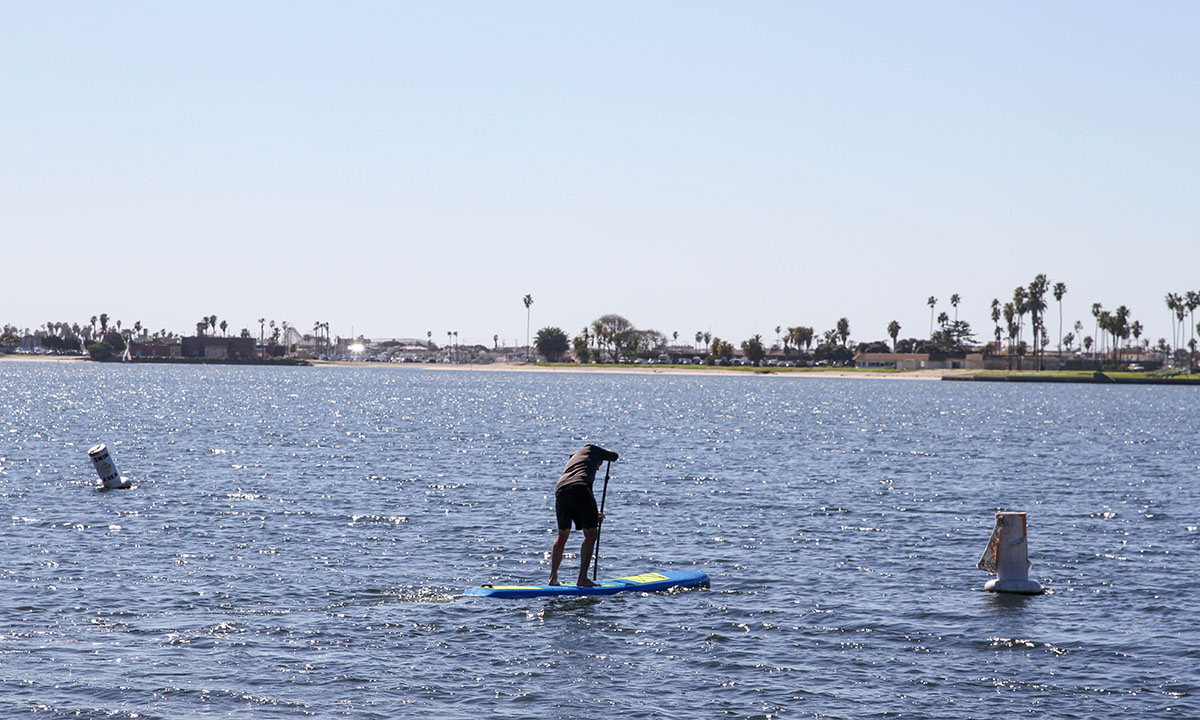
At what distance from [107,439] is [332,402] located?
5832 cm

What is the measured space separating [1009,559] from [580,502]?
25.1ft

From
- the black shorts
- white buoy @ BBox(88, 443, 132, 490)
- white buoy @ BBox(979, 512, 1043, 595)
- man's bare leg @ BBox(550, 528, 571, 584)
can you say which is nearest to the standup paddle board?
man's bare leg @ BBox(550, 528, 571, 584)

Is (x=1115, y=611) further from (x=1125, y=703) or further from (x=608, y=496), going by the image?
(x=608, y=496)

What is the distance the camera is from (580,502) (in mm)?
19969

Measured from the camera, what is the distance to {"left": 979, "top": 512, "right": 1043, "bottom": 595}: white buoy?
821 inches

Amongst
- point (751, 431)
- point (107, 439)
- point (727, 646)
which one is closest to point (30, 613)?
point (727, 646)

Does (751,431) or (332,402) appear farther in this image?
(332,402)

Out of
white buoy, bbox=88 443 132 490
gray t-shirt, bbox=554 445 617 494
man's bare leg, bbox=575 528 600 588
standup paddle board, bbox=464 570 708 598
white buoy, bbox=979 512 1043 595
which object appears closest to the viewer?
standup paddle board, bbox=464 570 708 598

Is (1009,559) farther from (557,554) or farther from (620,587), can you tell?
(557,554)

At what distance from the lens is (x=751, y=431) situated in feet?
240

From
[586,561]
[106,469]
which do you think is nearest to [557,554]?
[586,561]

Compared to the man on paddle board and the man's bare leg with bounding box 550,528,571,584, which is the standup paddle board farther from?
the man's bare leg with bounding box 550,528,571,584

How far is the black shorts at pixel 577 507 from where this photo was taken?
19.9 m

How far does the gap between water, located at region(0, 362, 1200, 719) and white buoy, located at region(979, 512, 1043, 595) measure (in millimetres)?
435
